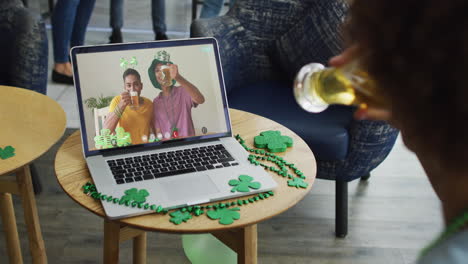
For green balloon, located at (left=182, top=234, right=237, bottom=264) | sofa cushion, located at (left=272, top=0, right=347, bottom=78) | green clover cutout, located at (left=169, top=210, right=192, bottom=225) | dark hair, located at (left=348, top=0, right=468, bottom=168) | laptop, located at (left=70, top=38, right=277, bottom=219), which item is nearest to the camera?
dark hair, located at (left=348, top=0, right=468, bottom=168)

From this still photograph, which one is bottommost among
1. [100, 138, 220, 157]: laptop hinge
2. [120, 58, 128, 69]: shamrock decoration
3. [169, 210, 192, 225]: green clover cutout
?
[169, 210, 192, 225]: green clover cutout

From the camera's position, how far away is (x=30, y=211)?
54.2 inches

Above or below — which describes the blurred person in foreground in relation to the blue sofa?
above

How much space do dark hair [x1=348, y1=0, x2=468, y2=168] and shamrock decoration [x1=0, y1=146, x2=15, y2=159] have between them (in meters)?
0.93

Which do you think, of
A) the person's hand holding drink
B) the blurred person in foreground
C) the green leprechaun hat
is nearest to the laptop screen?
the green leprechaun hat

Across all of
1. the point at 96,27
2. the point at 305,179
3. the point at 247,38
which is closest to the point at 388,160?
the point at 247,38

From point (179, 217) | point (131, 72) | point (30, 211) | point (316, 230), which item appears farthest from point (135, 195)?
point (316, 230)

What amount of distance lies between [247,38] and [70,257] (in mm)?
1002

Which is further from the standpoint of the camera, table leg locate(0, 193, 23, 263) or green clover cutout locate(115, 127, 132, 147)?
table leg locate(0, 193, 23, 263)

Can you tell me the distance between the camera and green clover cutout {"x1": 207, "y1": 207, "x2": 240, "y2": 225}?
102 centimetres

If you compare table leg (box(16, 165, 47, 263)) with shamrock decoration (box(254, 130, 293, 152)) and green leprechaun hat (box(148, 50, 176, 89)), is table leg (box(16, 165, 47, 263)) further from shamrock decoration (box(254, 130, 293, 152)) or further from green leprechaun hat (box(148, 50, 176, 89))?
shamrock decoration (box(254, 130, 293, 152))

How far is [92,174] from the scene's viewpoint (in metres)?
1.14

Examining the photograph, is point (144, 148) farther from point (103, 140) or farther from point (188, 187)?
point (188, 187)

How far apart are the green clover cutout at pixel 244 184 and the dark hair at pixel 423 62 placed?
0.64 m
